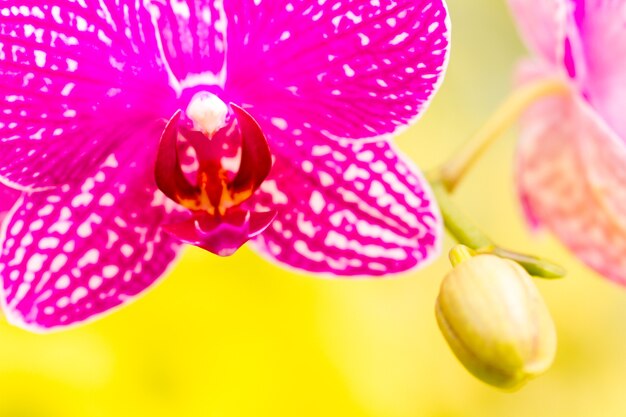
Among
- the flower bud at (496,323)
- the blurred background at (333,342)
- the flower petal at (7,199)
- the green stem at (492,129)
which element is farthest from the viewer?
the blurred background at (333,342)

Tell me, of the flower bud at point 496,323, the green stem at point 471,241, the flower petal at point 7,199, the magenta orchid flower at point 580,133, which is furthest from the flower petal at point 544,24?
the flower petal at point 7,199

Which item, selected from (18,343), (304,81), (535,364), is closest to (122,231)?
(304,81)

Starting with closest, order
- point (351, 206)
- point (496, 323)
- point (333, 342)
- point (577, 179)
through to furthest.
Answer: point (496, 323) < point (351, 206) < point (577, 179) < point (333, 342)

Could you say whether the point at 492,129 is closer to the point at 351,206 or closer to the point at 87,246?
the point at 351,206

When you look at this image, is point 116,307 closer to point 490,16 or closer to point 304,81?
point 304,81

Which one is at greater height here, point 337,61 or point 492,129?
point 337,61

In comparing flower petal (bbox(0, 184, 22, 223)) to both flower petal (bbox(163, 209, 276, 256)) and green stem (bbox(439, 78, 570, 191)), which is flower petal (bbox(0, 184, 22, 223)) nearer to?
flower petal (bbox(163, 209, 276, 256))

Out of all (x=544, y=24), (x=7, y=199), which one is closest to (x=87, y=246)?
(x=7, y=199)

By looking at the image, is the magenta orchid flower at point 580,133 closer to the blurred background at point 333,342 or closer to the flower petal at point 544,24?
the flower petal at point 544,24
